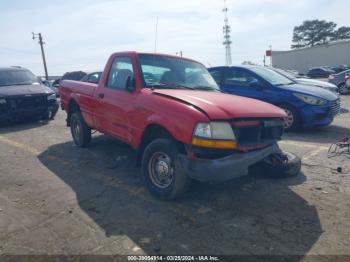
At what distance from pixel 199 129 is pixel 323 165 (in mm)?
2836

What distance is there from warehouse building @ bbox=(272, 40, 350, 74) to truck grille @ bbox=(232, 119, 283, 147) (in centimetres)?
5663

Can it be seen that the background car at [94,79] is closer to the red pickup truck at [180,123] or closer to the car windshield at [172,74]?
the red pickup truck at [180,123]

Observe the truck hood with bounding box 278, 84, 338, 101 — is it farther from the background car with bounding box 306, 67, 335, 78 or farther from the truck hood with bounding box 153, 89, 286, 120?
the background car with bounding box 306, 67, 335, 78

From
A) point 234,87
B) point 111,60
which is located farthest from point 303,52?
point 111,60

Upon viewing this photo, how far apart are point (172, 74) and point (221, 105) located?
137 centimetres

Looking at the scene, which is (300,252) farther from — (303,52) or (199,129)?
(303,52)

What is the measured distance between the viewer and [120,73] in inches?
203

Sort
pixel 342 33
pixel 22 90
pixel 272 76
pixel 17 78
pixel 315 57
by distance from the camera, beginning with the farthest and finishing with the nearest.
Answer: pixel 342 33 → pixel 315 57 → pixel 17 78 → pixel 22 90 → pixel 272 76

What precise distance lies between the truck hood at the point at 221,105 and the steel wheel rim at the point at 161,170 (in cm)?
75

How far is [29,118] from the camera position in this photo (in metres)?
10.1

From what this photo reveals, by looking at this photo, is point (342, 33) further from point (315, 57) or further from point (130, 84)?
point (130, 84)

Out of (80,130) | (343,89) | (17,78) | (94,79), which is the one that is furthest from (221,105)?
(343,89)

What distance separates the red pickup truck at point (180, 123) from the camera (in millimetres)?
3516

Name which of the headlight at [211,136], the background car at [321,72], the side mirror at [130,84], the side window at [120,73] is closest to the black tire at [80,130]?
the side window at [120,73]
